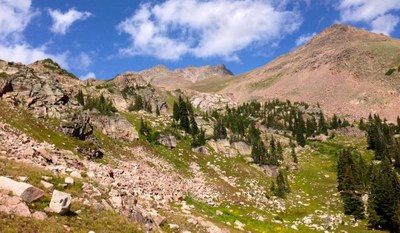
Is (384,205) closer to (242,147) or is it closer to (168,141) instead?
(168,141)

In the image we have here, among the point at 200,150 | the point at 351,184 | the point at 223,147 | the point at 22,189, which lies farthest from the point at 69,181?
the point at 223,147

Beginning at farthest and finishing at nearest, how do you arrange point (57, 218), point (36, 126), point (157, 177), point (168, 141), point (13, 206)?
point (168, 141)
point (36, 126)
point (157, 177)
point (57, 218)
point (13, 206)

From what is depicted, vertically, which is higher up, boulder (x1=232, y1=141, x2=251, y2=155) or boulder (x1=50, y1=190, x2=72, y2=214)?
boulder (x1=50, y1=190, x2=72, y2=214)

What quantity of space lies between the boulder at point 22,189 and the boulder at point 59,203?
97 centimetres

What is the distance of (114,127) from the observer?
71.4 metres

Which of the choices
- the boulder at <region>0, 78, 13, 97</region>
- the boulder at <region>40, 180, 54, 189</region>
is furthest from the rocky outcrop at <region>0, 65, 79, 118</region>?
the boulder at <region>40, 180, 54, 189</region>

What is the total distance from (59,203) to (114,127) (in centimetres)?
5288

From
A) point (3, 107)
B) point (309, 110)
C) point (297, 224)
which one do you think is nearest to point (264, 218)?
point (297, 224)

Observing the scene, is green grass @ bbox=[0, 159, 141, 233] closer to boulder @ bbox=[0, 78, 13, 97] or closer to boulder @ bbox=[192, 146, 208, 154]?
boulder @ bbox=[0, 78, 13, 97]

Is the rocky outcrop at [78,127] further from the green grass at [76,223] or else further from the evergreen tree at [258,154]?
the evergreen tree at [258,154]

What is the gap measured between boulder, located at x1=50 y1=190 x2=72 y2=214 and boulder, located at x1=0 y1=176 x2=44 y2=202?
3.19ft

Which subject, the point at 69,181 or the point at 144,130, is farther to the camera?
the point at 144,130

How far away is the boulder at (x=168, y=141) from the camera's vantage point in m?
77.8

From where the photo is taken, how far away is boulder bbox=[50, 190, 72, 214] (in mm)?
19344
